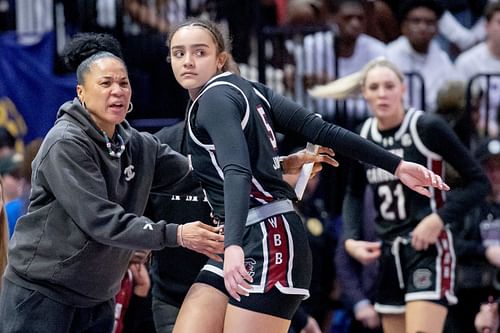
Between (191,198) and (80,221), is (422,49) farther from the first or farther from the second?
(80,221)

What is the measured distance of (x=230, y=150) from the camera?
4512 millimetres

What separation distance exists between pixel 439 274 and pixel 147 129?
2.44 m

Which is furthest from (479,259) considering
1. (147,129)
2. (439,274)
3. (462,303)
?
(147,129)

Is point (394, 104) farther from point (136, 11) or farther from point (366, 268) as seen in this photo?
point (136, 11)

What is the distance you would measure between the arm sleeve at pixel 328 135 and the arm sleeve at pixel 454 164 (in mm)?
1675

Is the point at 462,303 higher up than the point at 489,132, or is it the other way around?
the point at 489,132

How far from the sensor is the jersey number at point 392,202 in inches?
264

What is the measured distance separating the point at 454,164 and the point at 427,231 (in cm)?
43

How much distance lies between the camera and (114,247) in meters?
5.13

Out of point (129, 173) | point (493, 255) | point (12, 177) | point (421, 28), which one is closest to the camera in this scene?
point (129, 173)

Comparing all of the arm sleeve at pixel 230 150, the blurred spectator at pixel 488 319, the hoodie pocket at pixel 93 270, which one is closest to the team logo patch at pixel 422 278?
the blurred spectator at pixel 488 319

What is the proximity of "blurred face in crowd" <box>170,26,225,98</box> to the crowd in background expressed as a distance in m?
3.05

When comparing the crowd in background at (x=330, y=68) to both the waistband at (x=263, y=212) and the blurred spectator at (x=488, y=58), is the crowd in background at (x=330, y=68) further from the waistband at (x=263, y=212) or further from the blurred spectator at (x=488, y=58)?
the waistband at (x=263, y=212)

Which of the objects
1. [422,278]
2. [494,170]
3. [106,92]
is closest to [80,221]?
[106,92]
